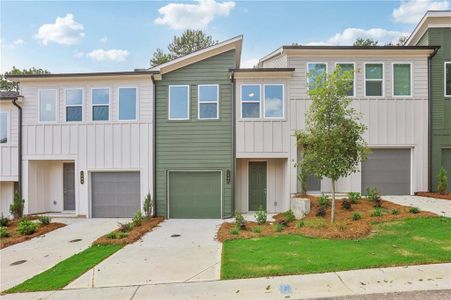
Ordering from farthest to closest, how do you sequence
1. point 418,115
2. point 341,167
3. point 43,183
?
point 43,183 → point 418,115 → point 341,167

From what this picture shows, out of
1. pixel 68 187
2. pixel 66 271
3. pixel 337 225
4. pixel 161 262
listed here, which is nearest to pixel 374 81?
pixel 337 225

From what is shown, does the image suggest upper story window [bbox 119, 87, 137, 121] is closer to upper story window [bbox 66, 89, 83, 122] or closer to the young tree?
upper story window [bbox 66, 89, 83, 122]

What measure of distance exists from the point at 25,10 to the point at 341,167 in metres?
13.2

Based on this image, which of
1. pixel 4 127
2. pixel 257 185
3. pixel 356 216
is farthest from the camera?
pixel 257 185

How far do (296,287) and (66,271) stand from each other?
486 centimetres

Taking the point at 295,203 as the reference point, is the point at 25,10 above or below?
above

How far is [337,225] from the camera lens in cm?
746

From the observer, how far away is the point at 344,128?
24.7 feet

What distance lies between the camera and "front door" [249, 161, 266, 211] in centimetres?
1171

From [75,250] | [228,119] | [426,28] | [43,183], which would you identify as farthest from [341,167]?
[43,183]

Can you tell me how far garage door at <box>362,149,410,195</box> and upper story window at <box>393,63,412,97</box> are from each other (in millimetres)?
2552

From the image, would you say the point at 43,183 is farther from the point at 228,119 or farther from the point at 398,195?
the point at 398,195

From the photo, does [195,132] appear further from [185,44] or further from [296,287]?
[185,44]

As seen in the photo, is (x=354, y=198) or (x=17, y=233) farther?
(x=354, y=198)
